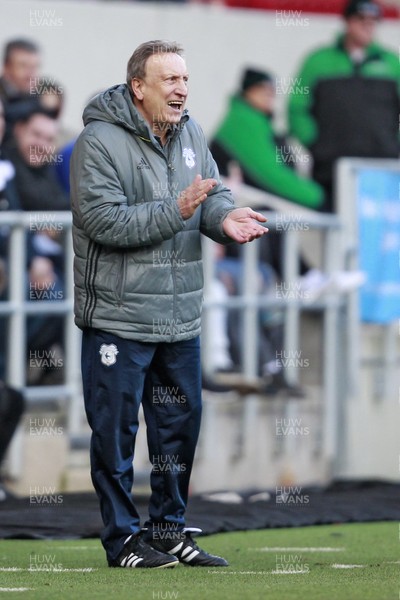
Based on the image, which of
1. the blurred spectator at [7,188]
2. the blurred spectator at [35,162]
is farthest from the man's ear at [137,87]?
the blurred spectator at [35,162]

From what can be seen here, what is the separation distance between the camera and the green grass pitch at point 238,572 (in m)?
5.56

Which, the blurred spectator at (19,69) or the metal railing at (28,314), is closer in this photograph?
the metal railing at (28,314)

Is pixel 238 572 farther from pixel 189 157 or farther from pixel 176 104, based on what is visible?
pixel 176 104

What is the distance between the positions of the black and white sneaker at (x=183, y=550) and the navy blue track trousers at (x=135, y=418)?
0.06 metres

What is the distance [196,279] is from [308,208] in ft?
21.6

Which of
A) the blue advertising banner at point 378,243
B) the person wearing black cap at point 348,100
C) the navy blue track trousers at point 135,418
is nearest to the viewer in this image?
the navy blue track trousers at point 135,418

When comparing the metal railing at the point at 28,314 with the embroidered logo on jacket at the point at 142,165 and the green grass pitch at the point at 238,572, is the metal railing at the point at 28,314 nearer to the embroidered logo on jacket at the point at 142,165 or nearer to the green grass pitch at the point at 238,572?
the green grass pitch at the point at 238,572

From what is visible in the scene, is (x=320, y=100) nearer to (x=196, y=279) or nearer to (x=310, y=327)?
(x=310, y=327)

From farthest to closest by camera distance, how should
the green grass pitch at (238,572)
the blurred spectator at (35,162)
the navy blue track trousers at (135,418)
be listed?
1. the blurred spectator at (35,162)
2. the navy blue track trousers at (135,418)
3. the green grass pitch at (238,572)

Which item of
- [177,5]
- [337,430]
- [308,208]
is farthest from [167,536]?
[177,5]

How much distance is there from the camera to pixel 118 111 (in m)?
6.45

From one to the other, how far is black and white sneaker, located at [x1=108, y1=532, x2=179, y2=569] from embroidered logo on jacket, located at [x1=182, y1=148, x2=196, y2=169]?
151 centimetres

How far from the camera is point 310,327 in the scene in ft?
41.0

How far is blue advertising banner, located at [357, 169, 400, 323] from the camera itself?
12.6 metres
